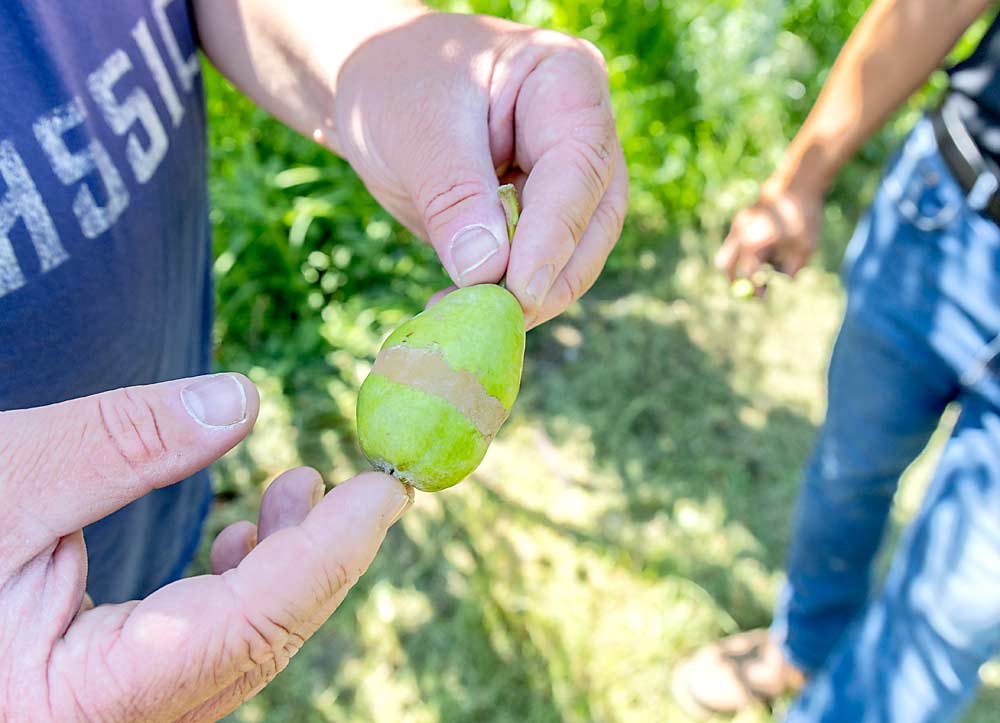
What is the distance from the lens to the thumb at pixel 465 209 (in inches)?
50.2

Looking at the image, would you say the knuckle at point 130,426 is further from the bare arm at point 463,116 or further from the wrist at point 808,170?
the wrist at point 808,170

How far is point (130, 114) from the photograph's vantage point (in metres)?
1.24

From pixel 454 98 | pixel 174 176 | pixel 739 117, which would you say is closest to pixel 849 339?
pixel 454 98

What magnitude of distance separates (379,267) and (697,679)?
2.03 m

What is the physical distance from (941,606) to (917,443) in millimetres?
440

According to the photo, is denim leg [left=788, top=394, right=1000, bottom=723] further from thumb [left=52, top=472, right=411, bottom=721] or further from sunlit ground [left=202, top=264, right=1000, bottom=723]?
thumb [left=52, top=472, right=411, bottom=721]

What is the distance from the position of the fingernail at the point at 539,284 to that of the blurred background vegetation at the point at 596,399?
172 centimetres

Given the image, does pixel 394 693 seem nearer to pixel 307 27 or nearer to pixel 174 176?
pixel 174 176

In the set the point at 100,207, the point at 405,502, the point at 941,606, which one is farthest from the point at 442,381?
the point at 941,606

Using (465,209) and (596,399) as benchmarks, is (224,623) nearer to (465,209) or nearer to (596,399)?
(465,209)

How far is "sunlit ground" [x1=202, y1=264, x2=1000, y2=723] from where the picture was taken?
8.47 ft

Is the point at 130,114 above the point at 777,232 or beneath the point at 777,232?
above

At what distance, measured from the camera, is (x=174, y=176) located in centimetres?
141

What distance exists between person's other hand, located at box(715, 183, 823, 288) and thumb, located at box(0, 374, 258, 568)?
5.27 ft
